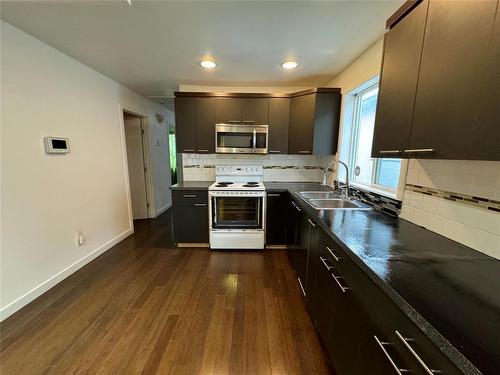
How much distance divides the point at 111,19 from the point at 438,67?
2167 mm

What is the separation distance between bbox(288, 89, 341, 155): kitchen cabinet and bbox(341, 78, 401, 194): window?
19 centimetres

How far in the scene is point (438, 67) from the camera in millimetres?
938

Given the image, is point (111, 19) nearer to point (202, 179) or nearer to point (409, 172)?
point (202, 179)

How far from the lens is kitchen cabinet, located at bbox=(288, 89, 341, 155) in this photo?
276 cm

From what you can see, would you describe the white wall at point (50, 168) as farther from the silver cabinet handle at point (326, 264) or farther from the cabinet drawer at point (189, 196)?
the silver cabinet handle at point (326, 264)

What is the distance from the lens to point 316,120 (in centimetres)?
280

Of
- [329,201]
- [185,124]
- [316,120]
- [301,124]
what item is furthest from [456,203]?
[185,124]

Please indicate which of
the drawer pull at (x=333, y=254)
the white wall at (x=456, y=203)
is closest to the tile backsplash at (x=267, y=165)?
the white wall at (x=456, y=203)

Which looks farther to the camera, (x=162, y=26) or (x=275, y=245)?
(x=275, y=245)

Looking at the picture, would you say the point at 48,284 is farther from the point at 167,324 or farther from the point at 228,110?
the point at 228,110

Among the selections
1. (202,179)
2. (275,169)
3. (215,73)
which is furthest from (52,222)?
(275,169)

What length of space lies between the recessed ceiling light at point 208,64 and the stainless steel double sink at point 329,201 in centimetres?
180

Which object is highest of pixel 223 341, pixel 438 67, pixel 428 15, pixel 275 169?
pixel 428 15

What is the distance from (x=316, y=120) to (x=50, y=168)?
302cm
